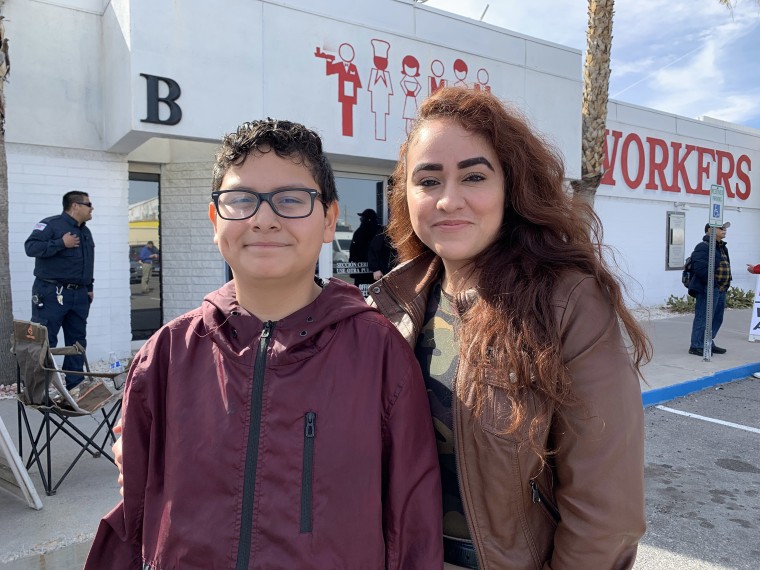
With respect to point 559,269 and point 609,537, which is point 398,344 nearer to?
point 559,269

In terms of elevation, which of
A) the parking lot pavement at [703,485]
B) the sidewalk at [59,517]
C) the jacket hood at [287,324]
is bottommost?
the parking lot pavement at [703,485]

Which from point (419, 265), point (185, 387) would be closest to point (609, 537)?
point (419, 265)

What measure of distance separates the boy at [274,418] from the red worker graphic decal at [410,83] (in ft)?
22.2

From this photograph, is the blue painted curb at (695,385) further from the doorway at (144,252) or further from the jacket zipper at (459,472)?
the doorway at (144,252)

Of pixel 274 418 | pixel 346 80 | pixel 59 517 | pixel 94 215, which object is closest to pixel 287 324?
pixel 274 418

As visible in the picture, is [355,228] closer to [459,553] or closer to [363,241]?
[363,241]

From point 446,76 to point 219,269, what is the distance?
4.17 meters

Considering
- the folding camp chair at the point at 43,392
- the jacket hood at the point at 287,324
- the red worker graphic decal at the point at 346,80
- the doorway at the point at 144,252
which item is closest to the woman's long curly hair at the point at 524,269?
the jacket hood at the point at 287,324

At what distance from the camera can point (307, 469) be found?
1312mm

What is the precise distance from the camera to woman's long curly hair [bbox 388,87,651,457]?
1317 mm

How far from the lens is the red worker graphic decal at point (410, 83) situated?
7906 millimetres

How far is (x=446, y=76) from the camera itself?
8344 millimetres

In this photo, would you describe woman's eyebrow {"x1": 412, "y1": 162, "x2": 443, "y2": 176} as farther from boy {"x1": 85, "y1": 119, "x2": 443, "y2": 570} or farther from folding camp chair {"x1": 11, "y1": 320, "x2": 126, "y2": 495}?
folding camp chair {"x1": 11, "y1": 320, "x2": 126, "y2": 495}

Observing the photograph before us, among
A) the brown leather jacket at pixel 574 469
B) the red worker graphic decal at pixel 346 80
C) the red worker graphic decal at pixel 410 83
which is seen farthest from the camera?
the red worker graphic decal at pixel 410 83
